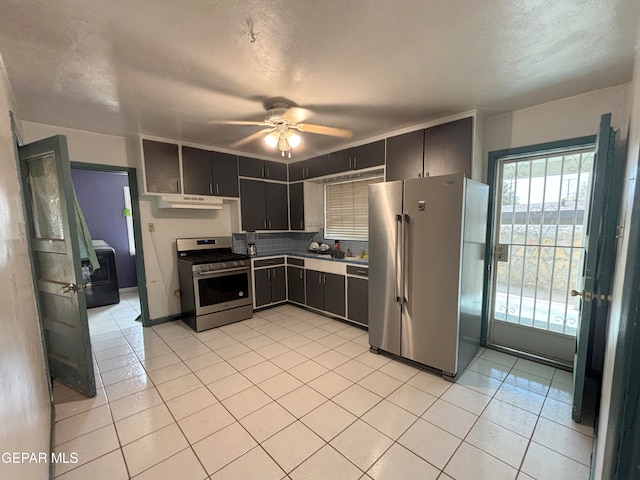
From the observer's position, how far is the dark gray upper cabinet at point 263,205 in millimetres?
4203

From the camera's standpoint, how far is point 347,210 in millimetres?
4344

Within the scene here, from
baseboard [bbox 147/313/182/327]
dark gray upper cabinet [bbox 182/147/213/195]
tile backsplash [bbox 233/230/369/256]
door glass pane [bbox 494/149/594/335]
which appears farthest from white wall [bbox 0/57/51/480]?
door glass pane [bbox 494/149/594/335]

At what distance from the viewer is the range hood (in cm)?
350

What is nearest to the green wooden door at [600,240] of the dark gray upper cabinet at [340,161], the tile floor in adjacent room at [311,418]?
the tile floor in adjacent room at [311,418]

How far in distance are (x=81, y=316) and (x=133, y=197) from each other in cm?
185

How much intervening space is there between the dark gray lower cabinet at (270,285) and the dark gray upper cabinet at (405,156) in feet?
7.27

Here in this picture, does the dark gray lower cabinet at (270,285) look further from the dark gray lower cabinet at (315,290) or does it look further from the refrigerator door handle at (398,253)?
the refrigerator door handle at (398,253)

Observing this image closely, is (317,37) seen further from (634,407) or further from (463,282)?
(463,282)

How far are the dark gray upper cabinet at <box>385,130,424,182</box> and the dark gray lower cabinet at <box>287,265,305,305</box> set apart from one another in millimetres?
1935

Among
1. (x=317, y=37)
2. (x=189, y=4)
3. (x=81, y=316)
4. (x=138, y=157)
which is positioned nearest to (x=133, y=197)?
(x=138, y=157)

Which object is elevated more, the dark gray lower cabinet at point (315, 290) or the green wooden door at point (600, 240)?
the green wooden door at point (600, 240)

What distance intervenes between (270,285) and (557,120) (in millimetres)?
3853

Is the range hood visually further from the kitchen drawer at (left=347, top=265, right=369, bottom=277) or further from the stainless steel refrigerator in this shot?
the stainless steel refrigerator

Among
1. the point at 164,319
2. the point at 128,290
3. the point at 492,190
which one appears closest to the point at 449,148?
the point at 492,190
